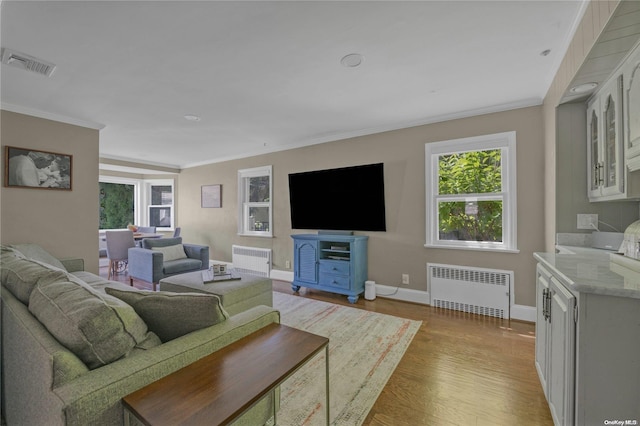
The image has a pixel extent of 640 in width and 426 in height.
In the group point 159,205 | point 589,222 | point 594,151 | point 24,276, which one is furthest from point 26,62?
point 159,205

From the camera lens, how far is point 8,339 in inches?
50.7

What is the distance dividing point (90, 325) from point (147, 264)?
3.60 m

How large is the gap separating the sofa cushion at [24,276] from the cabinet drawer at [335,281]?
9.49ft

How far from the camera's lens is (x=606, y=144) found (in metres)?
1.94

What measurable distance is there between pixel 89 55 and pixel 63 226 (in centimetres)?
229

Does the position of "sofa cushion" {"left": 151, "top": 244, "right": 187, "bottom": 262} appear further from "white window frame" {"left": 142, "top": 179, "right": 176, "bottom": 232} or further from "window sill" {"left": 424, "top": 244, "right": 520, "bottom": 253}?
"window sill" {"left": 424, "top": 244, "right": 520, "bottom": 253}

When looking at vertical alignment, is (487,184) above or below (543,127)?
below

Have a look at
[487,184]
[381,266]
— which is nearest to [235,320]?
[381,266]

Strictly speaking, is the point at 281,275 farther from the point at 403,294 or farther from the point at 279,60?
the point at 279,60

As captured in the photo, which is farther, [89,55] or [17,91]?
[17,91]

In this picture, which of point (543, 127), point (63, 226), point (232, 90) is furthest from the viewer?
point (63, 226)

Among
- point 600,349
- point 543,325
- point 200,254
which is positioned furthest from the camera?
point 200,254

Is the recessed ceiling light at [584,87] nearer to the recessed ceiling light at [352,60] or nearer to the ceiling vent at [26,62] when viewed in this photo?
the recessed ceiling light at [352,60]

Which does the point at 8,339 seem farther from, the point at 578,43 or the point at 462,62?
the point at 578,43
